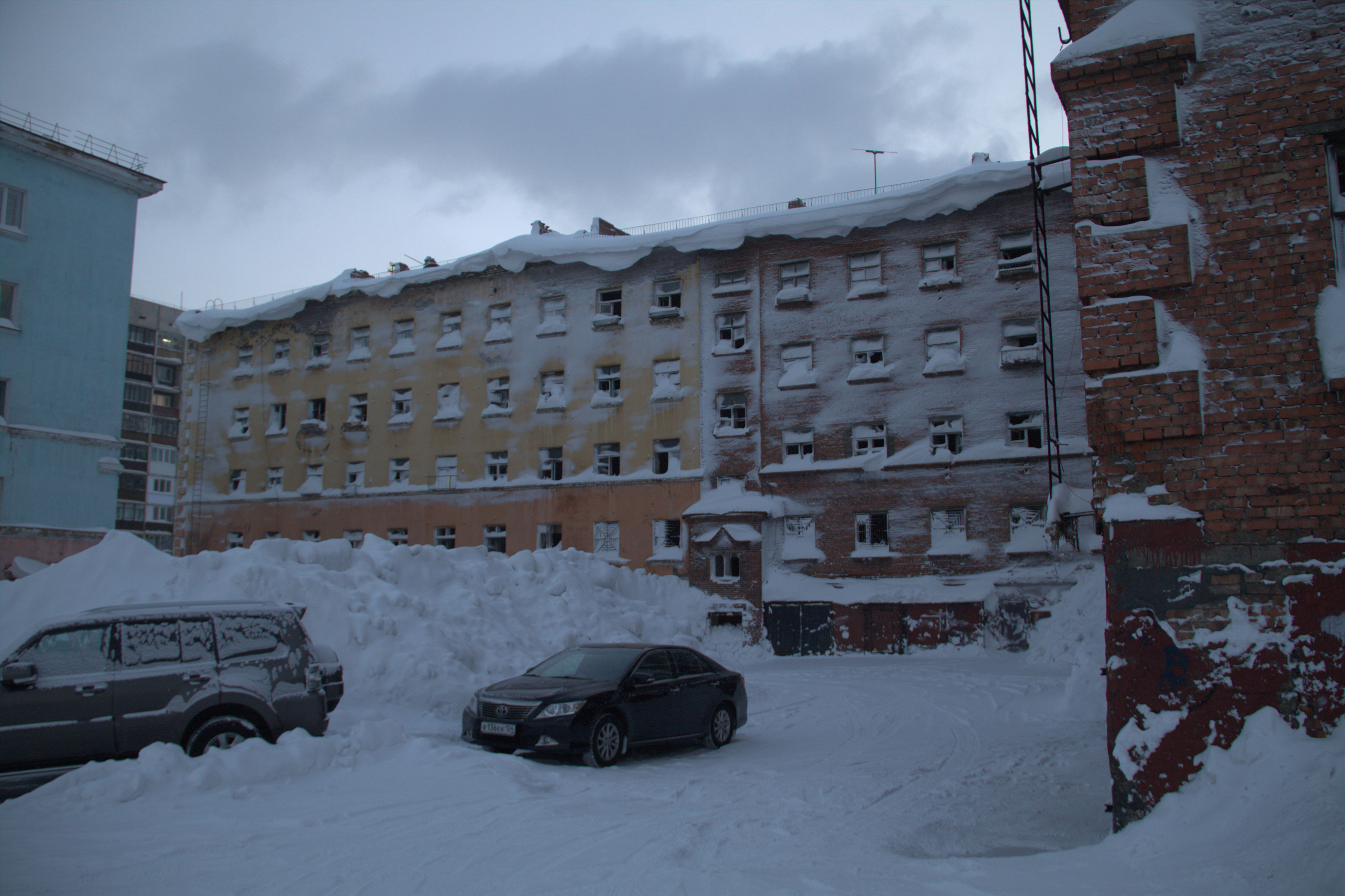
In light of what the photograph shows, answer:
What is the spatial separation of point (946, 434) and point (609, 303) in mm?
13761

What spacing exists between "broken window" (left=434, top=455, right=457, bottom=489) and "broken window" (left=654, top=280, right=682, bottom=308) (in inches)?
415

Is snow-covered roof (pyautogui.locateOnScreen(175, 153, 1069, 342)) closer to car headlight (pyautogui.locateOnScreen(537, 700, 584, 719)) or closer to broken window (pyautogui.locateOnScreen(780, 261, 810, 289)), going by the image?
broken window (pyautogui.locateOnScreen(780, 261, 810, 289))

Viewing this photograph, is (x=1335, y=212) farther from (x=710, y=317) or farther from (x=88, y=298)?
(x=88, y=298)

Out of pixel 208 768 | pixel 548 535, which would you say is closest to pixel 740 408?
pixel 548 535

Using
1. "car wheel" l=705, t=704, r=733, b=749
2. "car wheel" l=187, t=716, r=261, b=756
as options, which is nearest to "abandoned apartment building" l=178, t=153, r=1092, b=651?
"car wheel" l=705, t=704, r=733, b=749

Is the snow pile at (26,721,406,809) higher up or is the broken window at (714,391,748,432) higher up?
the broken window at (714,391,748,432)

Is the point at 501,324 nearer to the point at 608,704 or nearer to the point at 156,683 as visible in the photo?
the point at 608,704

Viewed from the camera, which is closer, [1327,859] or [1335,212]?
[1327,859]

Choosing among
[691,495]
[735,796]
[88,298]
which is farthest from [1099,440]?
[88,298]

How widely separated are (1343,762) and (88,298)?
33078 millimetres

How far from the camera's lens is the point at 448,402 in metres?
38.2

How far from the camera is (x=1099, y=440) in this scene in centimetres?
739

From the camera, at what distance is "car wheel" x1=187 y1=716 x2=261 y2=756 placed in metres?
9.14

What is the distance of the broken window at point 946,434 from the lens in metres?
29.6
